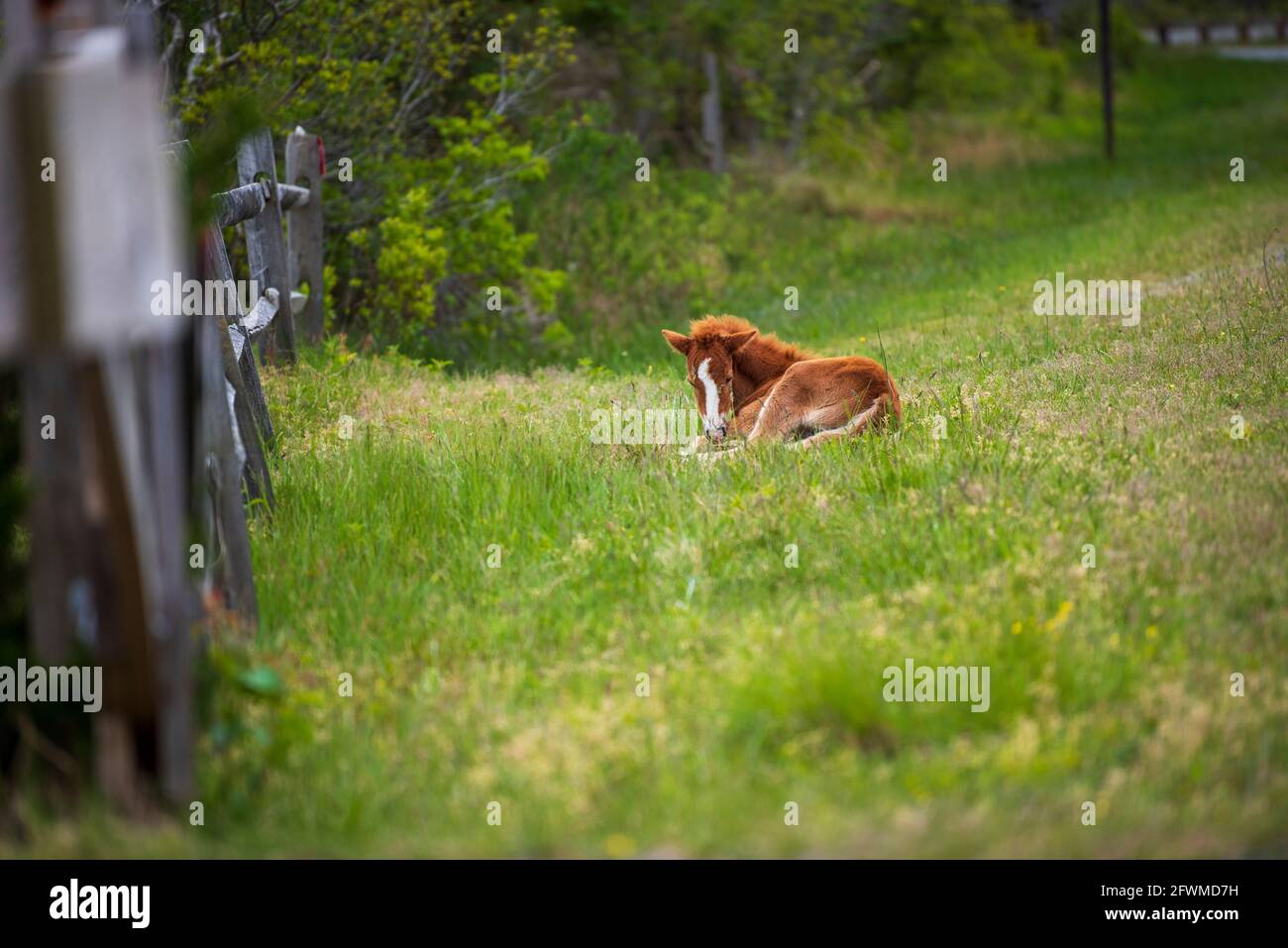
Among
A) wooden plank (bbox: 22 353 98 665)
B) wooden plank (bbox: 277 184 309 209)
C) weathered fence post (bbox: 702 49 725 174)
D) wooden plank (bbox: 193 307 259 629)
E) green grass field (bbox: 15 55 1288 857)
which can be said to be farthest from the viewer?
weathered fence post (bbox: 702 49 725 174)

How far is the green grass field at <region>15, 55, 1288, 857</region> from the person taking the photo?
4070mm

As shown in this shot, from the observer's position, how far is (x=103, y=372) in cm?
367

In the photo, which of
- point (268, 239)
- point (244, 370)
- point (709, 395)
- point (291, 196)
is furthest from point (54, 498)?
point (291, 196)

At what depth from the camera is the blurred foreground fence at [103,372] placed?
3557 millimetres

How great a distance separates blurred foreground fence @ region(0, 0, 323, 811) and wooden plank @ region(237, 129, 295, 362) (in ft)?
19.9

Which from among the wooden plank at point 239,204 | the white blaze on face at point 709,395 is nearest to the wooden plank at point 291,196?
the wooden plank at point 239,204

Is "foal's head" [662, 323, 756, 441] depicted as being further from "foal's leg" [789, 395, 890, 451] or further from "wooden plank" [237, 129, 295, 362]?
"wooden plank" [237, 129, 295, 362]

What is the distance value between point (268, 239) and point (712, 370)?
167 inches

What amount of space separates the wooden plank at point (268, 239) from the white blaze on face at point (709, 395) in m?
4.01

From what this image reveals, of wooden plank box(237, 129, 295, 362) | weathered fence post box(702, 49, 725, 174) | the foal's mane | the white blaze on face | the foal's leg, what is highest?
weathered fence post box(702, 49, 725, 174)

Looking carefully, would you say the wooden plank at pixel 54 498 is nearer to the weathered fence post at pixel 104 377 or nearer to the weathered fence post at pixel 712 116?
the weathered fence post at pixel 104 377

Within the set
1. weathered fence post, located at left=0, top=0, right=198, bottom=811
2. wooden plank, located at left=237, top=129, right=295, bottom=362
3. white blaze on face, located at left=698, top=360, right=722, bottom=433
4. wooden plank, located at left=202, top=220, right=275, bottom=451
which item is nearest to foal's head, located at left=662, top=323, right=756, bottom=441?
white blaze on face, located at left=698, top=360, right=722, bottom=433

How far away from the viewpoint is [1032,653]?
4746 millimetres

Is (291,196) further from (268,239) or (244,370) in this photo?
(244,370)
